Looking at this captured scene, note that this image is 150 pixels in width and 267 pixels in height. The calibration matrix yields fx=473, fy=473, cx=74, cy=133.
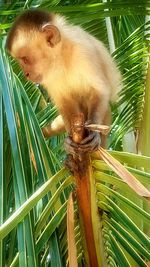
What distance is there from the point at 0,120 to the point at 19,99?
0.37ft

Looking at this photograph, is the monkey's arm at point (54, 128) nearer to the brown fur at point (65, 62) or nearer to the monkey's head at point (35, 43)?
the brown fur at point (65, 62)

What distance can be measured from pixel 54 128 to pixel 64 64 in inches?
8.6

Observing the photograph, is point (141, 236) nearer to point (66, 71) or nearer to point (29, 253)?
point (29, 253)

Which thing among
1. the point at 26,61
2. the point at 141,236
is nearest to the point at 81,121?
the point at 141,236

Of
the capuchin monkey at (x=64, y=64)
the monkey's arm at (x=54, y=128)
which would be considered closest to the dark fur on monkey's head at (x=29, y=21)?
the capuchin monkey at (x=64, y=64)

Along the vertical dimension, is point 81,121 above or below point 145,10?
below

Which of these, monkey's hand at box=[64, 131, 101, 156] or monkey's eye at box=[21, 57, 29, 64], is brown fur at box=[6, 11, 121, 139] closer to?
monkey's eye at box=[21, 57, 29, 64]

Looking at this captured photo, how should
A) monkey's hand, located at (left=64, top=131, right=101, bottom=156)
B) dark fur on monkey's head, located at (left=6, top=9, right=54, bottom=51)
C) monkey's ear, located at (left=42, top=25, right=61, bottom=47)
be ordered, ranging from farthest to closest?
monkey's ear, located at (left=42, top=25, right=61, bottom=47), dark fur on monkey's head, located at (left=6, top=9, right=54, bottom=51), monkey's hand, located at (left=64, top=131, right=101, bottom=156)

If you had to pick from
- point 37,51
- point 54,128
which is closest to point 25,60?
point 37,51

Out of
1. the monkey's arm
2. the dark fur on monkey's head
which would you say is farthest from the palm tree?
the monkey's arm

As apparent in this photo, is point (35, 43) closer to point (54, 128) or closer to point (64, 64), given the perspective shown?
point (64, 64)

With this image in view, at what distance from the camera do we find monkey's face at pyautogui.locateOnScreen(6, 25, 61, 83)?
1.43m

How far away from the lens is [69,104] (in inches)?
63.6

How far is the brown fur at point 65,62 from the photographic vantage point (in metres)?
1.42
